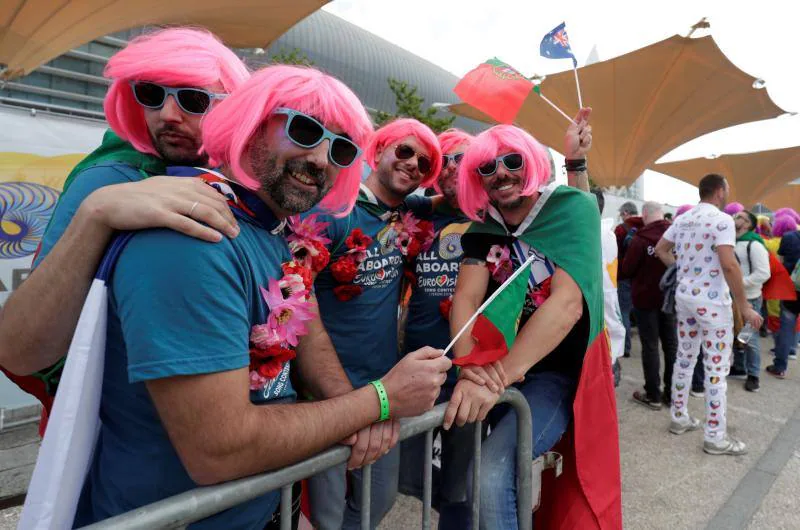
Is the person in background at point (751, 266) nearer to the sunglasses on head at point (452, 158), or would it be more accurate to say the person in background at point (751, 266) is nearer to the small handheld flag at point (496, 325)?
the sunglasses on head at point (452, 158)

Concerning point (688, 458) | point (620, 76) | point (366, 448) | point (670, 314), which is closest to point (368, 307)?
point (366, 448)

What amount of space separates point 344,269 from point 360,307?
219 mm

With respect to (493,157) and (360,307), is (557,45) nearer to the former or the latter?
(493,157)

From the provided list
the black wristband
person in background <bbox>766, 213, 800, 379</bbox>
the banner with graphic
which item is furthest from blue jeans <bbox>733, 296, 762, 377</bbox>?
the banner with graphic

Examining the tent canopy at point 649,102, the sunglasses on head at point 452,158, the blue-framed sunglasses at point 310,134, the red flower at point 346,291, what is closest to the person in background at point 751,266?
the sunglasses on head at point 452,158

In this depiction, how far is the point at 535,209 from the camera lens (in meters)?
2.07

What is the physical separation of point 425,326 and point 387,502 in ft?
2.83

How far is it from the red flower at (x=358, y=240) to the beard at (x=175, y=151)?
0.77 metres

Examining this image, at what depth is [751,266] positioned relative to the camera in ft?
18.1

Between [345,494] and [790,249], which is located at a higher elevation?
[790,249]

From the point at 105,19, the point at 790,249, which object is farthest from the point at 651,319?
the point at 105,19

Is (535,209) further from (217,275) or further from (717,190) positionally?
(717,190)

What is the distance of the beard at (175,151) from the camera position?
168 cm

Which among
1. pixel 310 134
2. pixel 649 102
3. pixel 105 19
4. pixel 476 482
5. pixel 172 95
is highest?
pixel 649 102
